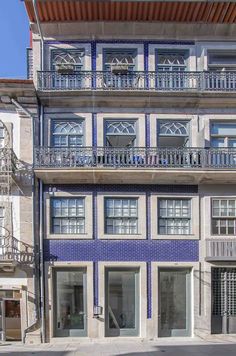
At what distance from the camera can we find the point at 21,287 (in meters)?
15.1

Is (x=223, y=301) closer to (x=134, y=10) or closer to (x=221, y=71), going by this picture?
(x=221, y=71)

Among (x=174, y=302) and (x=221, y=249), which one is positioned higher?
(x=221, y=249)

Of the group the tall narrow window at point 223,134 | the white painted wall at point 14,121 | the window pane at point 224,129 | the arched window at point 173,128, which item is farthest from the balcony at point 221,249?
the white painted wall at point 14,121

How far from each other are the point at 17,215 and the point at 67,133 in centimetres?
311

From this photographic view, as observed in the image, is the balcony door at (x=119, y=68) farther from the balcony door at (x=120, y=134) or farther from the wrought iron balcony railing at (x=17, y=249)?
the wrought iron balcony railing at (x=17, y=249)

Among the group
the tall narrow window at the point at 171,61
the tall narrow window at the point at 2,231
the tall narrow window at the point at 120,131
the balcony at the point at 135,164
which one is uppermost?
the tall narrow window at the point at 171,61

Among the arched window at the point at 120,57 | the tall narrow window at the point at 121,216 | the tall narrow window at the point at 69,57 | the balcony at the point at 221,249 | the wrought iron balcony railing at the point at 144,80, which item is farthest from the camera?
the arched window at the point at 120,57

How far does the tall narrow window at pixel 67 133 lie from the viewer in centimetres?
1612

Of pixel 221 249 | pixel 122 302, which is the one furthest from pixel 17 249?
pixel 221 249

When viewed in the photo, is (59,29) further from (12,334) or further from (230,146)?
(12,334)

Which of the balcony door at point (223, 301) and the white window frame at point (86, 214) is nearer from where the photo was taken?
the balcony door at point (223, 301)

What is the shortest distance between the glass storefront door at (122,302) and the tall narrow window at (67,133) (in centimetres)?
433

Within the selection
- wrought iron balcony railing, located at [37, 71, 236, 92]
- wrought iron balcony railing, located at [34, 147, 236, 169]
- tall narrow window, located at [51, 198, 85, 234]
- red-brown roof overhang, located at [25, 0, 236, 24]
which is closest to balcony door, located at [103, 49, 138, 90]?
wrought iron balcony railing, located at [37, 71, 236, 92]

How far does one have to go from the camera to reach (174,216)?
52.3 feet
